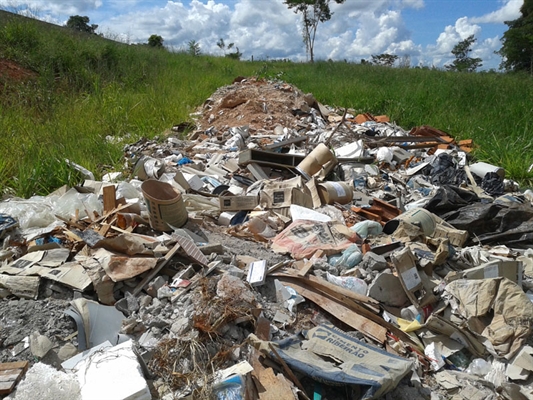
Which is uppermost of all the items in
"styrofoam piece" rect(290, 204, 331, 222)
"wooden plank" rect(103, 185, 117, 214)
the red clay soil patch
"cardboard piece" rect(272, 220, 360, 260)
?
the red clay soil patch

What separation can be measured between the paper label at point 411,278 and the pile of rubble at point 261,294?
11mm

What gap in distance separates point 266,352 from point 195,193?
2.88 metres

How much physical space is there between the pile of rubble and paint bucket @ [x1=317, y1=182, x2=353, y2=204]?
19 mm

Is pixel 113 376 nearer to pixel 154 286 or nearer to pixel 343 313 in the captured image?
pixel 154 286

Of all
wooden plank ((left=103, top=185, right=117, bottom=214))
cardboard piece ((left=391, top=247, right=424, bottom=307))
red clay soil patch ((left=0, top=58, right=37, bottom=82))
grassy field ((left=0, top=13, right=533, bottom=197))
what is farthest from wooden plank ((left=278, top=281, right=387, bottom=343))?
red clay soil patch ((left=0, top=58, right=37, bottom=82))

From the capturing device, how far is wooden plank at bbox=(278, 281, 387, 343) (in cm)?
267

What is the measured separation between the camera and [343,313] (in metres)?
2.79

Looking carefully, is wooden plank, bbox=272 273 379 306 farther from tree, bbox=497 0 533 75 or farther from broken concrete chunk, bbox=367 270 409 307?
tree, bbox=497 0 533 75

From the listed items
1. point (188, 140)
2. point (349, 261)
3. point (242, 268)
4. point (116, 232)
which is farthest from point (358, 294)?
point (188, 140)

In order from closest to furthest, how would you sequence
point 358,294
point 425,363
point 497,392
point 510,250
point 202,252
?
point 497,392
point 425,363
point 358,294
point 202,252
point 510,250

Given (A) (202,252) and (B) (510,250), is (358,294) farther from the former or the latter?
(B) (510,250)

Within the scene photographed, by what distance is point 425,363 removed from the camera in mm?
2596

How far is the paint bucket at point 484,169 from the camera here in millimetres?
5741

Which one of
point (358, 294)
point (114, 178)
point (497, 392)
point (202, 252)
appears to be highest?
point (114, 178)
